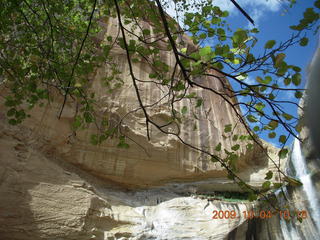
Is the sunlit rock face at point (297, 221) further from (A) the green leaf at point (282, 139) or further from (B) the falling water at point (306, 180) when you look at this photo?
(A) the green leaf at point (282, 139)

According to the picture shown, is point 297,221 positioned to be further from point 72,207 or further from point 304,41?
point 304,41

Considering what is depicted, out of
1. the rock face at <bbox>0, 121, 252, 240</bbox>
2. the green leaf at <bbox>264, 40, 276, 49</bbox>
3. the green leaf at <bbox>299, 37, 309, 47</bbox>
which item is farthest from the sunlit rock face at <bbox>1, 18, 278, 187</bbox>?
the green leaf at <bbox>264, 40, 276, 49</bbox>

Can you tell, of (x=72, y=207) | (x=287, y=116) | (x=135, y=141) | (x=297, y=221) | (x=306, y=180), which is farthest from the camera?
(x=135, y=141)

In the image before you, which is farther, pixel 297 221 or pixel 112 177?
pixel 112 177

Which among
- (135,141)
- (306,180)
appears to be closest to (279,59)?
(135,141)

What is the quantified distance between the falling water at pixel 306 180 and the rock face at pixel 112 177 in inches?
66.0

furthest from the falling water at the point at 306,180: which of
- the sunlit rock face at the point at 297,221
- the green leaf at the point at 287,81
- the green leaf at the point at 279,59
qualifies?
the green leaf at the point at 279,59

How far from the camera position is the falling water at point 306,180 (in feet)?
23.3

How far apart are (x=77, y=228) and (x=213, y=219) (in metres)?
3.66

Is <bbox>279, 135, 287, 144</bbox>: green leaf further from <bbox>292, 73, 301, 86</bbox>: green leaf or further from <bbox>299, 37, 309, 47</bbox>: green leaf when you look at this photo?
<bbox>299, 37, 309, 47</bbox>: green leaf

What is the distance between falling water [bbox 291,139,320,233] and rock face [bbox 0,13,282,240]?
1677 mm

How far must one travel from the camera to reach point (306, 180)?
766cm

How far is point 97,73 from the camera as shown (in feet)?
32.9

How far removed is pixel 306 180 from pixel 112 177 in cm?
559
